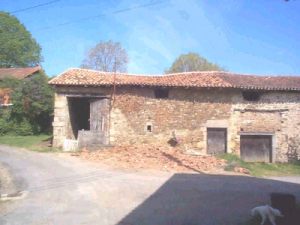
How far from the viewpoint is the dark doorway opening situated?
2194cm

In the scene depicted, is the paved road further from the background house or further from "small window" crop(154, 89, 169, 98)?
the background house

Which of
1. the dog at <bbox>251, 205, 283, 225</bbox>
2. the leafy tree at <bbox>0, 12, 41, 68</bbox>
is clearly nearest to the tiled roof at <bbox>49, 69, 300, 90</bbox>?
the dog at <bbox>251, 205, 283, 225</bbox>

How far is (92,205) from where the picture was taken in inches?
371

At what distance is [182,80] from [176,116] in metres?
2.43

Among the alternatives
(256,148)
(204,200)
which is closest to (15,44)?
(256,148)

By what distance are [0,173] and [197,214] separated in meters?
8.44

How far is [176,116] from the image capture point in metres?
20.5

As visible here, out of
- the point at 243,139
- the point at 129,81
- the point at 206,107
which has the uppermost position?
the point at 129,81

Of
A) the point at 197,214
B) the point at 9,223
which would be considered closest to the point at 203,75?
the point at 197,214

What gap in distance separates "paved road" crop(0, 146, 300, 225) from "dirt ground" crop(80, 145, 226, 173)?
130 centimetres

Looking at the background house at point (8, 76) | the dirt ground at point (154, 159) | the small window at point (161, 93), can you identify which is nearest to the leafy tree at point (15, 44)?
the background house at point (8, 76)

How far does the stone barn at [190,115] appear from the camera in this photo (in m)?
20.4

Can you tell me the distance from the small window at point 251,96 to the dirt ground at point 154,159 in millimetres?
4695

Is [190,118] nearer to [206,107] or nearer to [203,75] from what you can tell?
[206,107]
